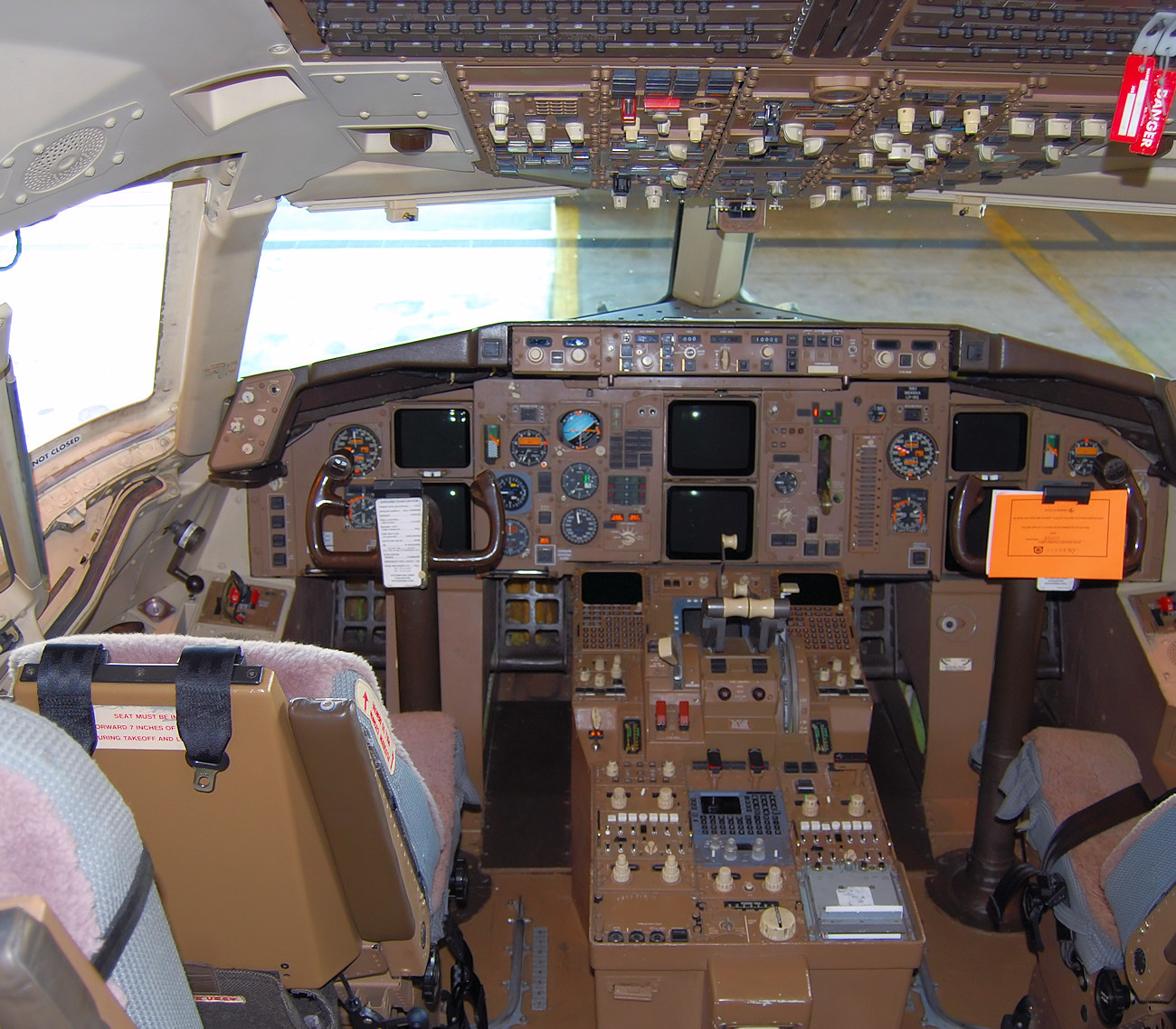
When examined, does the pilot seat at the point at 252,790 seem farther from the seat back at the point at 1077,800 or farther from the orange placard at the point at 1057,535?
the orange placard at the point at 1057,535

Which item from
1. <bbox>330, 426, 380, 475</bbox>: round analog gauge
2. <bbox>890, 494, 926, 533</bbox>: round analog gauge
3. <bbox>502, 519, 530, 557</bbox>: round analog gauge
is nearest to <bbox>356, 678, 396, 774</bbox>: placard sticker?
<bbox>502, 519, 530, 557</bbox>: round analog gauge

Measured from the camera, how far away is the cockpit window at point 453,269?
15.9 ft

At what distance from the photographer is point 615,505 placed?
413cm

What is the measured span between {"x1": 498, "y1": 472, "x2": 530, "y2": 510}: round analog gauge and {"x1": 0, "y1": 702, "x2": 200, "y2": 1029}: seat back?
125 inches

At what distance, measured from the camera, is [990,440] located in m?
4.12

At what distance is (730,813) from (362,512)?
76.0 inches

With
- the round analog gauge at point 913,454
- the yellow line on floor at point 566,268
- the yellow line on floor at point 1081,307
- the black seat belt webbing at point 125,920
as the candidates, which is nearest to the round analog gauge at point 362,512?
the yellow line on floor at point 566,268

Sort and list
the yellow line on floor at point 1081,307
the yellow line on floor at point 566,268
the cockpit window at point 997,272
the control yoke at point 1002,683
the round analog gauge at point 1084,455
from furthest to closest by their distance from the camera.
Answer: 1. the yellow line on floor at point 1081,307
2. the cockpit window at point 997,272
3. the yellow line on floor at point 566,268
4. the round analog gauge at point 1084,455
5. the control yoke at point 1002,683

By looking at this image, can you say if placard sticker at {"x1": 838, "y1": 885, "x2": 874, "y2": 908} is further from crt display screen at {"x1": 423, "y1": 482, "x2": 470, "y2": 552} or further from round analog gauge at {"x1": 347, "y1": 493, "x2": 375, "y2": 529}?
round analog gauge at {"x1": 347, "y1": 493, "x2": 375, "y2": 529}

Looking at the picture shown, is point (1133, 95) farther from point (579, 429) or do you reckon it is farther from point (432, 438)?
point (432, 438)

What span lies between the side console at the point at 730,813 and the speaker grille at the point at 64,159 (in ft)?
7.19

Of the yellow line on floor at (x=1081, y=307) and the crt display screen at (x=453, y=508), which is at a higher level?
the yellow line on floor at (x=1081, y=307)

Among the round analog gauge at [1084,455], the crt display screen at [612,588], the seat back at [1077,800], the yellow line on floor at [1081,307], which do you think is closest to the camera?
the seat back at [1077,800]

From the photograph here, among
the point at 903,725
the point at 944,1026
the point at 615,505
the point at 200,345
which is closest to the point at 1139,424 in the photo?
the point at 903,725
